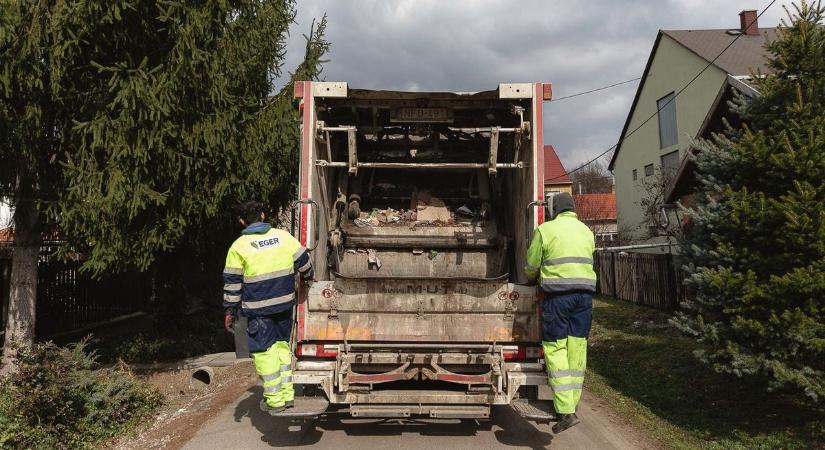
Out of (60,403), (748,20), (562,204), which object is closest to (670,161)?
(748,20)

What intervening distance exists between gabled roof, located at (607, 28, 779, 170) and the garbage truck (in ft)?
44.4

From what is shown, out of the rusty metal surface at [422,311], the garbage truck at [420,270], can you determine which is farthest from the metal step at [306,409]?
the rusty metal surface at [422,311]

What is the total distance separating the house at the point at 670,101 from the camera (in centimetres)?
1711

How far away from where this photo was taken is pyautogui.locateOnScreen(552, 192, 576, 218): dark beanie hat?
13.9ft

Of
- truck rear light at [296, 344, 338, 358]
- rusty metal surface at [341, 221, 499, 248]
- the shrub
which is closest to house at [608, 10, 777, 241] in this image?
rusty metal surface at [341, 221, 499, 248]

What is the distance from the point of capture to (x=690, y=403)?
501 centimetres

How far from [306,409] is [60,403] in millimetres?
2182

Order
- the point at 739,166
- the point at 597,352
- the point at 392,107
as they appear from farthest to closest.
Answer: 1. the point at 597,352
2. the point at 392,107
3. the point at 739,166

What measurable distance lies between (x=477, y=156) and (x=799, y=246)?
3104 millimetres

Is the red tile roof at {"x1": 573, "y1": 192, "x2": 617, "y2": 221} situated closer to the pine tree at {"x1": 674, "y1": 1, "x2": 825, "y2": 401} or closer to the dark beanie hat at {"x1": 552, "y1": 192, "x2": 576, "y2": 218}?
the pine tree at {"x1": 674, "y1": 1, "x2": 825, "y2": 401}

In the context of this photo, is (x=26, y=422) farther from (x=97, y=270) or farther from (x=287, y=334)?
(x=287, y=334)

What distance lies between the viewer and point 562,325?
3979 mm

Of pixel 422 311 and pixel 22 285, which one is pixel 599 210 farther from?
pixel 22 285

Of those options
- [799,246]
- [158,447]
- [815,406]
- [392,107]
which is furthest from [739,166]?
[158,447]
